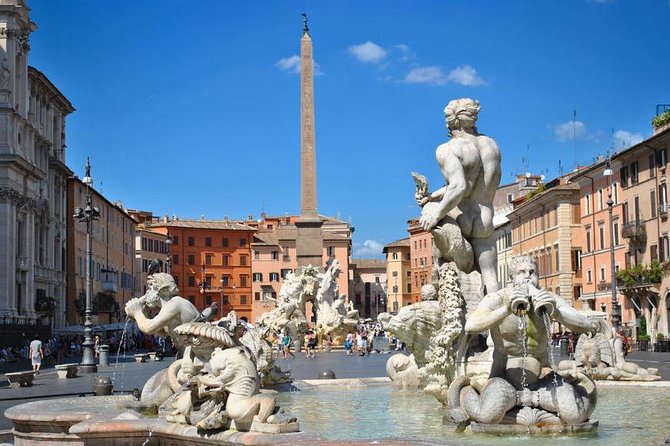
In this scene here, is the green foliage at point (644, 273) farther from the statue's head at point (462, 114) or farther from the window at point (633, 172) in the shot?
the statue's head at point (462, 114)

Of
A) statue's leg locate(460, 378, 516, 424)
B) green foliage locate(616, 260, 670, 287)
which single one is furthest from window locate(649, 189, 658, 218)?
statue's leg locate(460, 378, 516, 424)

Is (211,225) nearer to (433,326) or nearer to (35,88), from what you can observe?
(35,88)

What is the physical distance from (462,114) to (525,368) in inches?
127

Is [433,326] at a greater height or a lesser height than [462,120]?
lesser

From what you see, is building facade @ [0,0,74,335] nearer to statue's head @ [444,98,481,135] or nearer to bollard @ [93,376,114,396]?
bollard @ [93,376,114,396]

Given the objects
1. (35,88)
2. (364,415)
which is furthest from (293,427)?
(35,88)

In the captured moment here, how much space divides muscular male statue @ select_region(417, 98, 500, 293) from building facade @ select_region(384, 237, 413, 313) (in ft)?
375

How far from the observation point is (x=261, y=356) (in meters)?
11.8

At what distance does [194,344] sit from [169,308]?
1421 mm

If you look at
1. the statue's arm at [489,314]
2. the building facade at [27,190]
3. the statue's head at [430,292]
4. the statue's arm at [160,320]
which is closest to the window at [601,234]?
the building facade at [27,190]

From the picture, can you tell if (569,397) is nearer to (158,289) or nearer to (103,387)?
(158,289)

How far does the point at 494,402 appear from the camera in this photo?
6.70m

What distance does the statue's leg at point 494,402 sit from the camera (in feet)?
22.0

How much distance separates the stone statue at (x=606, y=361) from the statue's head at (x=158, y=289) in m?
6.18
